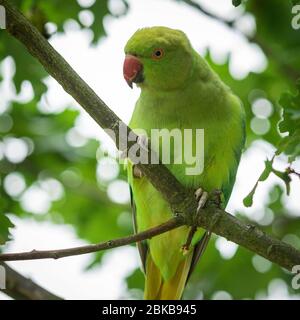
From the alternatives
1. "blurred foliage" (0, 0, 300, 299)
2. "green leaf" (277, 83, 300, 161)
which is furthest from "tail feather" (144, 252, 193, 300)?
"green leaf" (277, 83, 300, 161)

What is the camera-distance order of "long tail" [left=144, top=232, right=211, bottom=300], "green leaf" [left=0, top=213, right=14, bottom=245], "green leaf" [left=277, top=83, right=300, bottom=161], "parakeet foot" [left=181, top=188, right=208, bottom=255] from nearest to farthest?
"green leaf" [left=277, top=83, right=300, bottom=161] → "green leaf" [left=0, top=213, right=14, bottom=245] → "parakeet foot" [left=181, top=188, right=208, bottom=255] → "long tail" [left=144, top=232, right=211, bottom=300]

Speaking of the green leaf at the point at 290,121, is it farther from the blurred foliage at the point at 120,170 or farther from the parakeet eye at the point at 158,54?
the blurred foliage at the point at 120,170

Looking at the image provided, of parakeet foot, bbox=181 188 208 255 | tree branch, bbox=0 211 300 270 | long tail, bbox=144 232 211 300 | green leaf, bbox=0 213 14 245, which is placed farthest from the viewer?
long tail, bbox=144 232 211 300

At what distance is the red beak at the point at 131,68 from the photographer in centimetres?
415

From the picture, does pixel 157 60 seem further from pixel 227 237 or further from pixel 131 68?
pixel 227 237

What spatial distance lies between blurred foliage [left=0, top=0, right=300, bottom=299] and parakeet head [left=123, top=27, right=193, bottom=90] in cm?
56

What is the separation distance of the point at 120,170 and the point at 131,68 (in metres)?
1.96

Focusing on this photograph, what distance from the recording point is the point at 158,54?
4258mm

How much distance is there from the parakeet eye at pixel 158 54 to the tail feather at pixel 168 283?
1.44 m

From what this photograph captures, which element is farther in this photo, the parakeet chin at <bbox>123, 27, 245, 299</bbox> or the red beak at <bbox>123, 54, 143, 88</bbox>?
the red beak at <bbox>123, 54, 143, 88</bbox>

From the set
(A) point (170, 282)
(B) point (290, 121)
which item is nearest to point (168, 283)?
(A) point (170, 282)

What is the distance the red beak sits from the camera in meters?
4.15

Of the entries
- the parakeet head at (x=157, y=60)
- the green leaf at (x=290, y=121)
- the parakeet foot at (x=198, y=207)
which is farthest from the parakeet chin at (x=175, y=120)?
the green leaf at (x=290, y=121)

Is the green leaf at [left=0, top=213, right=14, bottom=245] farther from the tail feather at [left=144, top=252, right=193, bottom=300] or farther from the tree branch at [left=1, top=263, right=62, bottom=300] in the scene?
the tail feather at [left=144, top=252, right=193, bottom=300]
